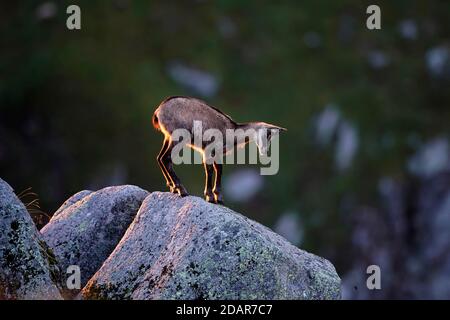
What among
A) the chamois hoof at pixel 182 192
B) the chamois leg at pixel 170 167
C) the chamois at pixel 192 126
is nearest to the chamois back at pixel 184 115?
the chamois at pixel 192 126

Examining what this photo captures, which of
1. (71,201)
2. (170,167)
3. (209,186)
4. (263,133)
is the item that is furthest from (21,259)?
(263,133)

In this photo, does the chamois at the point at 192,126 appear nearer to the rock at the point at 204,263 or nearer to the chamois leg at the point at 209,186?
the chamois leg at the point at 209,186

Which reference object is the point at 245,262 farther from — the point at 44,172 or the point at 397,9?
the point at 397,9

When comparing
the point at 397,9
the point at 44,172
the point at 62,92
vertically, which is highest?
the point at 397,9

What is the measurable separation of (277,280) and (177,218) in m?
3.25

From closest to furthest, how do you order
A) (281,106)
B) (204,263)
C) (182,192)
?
(204,263)
(182,192)
(281,106)

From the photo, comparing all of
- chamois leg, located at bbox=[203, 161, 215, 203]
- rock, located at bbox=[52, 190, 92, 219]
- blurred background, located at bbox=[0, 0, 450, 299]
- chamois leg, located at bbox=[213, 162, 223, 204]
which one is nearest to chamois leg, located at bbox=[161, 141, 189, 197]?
chamois leg, located at bbox=[203, 161, 215, 203]

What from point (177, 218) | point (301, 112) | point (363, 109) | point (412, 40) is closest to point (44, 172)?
point (301, 112)

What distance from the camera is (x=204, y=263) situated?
20703 mm

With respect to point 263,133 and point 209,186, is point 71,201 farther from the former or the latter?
point 263,133

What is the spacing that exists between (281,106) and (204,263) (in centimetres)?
15034

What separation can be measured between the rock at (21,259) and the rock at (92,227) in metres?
2.15

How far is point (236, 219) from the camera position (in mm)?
21531

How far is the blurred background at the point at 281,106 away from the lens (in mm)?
148875
